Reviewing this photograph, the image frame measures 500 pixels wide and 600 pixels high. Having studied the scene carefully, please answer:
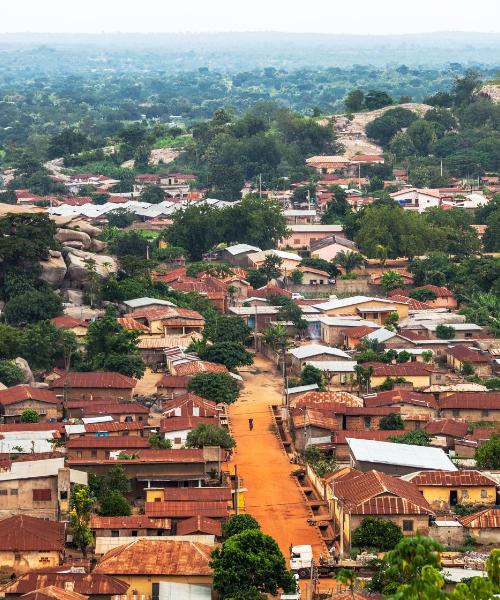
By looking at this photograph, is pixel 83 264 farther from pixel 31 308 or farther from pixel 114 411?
pixel 114 411

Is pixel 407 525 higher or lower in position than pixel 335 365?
higher

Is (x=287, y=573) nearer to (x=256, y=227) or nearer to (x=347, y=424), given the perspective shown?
(x=347, y=424)

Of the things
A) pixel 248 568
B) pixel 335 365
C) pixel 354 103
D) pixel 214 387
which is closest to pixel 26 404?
pixel 214 387

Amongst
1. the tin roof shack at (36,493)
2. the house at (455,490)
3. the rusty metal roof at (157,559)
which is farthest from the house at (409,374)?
the rusty metal roof at (157,559)

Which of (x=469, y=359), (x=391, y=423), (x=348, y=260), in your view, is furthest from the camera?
(x=348, y=260)

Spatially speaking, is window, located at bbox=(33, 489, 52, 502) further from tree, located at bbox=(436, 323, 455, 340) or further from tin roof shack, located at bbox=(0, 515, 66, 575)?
tree, located at bbox=(436, 323, 455, 340)

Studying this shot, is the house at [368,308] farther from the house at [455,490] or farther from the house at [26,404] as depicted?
the house at [455,490]
